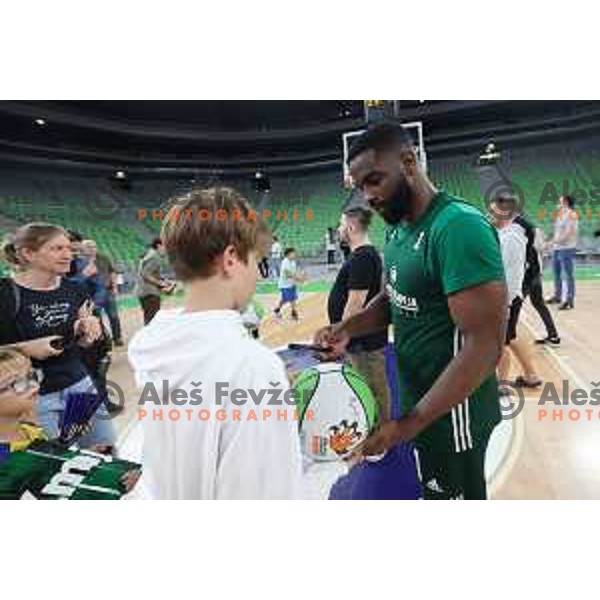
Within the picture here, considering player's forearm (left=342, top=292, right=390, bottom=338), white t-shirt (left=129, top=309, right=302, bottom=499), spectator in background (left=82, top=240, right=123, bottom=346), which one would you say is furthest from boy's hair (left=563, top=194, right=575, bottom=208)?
spectator in background (left=82, top=240, right=123, bottom=346)

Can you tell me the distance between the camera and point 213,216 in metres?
1.22

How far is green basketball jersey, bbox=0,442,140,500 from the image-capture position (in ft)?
5.51

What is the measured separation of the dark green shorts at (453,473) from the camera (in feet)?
4.97

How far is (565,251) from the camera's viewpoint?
1.61 meters

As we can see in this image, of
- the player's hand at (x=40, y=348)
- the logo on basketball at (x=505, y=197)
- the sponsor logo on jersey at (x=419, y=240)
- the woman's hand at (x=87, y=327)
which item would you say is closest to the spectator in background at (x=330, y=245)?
the sponsor logo on jersey at (x=419, y=240)

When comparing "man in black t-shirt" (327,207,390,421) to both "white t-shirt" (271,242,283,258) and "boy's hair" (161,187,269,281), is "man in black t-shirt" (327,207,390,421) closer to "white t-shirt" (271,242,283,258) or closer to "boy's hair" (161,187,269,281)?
"white t-shirt" (271,242,283,258)

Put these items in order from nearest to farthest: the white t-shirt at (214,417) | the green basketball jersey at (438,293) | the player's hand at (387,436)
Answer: the white t-shirt at (214,417) < the green basketball jersey at (438,293) < the player's hand at (387,436)

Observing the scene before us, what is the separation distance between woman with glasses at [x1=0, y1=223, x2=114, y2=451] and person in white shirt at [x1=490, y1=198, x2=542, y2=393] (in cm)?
125

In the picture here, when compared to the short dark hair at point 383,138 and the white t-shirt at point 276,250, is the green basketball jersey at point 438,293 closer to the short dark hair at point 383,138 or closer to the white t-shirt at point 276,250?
the short dark hair at point 383,138

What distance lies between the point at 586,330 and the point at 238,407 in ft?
3.68

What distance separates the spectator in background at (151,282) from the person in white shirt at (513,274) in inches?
37.7

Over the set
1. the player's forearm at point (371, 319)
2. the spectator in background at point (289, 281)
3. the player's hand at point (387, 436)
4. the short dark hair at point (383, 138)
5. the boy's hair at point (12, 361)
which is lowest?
the player's hand at point (387, 436)

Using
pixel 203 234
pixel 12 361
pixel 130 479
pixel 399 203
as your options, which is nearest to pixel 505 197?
pixel 399 203
